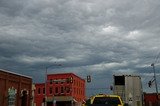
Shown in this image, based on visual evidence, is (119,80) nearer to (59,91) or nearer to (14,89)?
(14,89)

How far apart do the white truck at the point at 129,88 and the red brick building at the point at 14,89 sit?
1446 centimetres

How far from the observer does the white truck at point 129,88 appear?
31.8 meters

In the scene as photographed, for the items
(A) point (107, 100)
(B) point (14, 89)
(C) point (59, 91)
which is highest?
(C) point (59, 91)

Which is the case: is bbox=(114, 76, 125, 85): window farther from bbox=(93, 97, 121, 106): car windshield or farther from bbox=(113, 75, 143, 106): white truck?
bbox=(93, 97, 121, 106): car windshield

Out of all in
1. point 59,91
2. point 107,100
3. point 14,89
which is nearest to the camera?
point 107,100

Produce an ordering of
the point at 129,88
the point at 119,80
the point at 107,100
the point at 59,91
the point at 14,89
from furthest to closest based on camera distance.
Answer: the point at 59,91 < the point at 14,89 < the point at 119,80 < the point at 129,88 < the point at 107,100

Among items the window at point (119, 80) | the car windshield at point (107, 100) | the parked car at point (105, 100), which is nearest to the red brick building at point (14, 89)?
the window at point (119, 80)

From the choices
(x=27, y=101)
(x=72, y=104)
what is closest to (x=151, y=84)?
(x=27, y=101)

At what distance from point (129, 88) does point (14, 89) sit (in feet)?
57.7

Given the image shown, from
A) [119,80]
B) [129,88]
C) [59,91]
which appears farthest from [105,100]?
[59,91]

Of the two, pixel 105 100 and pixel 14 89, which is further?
pixel 14 89

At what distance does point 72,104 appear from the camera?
97.4 meters

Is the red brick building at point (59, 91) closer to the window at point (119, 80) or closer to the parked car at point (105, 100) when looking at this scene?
the window at point (119, 80)

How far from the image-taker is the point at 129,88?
106 ft
